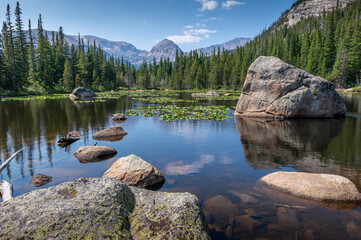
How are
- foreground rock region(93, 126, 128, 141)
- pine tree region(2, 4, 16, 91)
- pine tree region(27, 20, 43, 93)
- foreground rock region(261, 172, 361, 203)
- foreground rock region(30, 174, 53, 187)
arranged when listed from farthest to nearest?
1. pine tree region(27, 20, 43, 93)
2. pine tree region(2, 4, 16, 91)
3. foreground rock region(93, 126, 128, 141)
4. foreground rock region(30, 174, 53, 187)
5. foreground rock region(261, 172, 361, 203)

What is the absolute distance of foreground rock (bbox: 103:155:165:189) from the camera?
6.47 m

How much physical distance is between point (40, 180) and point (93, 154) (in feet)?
8.11

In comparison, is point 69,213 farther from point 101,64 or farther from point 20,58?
point 101,64

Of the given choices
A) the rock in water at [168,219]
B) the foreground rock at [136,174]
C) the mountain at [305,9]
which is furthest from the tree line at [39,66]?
the mountain at [305,9]

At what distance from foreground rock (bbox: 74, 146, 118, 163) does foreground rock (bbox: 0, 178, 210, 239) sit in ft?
16.9

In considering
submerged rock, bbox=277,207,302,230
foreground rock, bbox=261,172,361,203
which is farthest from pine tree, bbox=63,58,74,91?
submerged rock, bbox=277,207,302,230

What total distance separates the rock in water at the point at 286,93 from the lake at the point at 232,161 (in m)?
1.59

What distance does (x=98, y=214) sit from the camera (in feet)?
11.1

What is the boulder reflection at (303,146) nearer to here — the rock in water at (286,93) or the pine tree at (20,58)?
the rock in water at (286,93)

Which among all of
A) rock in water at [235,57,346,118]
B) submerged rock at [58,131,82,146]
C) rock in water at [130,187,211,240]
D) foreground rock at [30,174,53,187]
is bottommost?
foreground rock at [30,174,53,187]

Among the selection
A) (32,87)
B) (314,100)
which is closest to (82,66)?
(32,87)

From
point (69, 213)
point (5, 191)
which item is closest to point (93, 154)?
point (5, 191)

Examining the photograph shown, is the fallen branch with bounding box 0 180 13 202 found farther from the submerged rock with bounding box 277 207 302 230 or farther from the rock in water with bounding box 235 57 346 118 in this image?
the rock in water with bounding box 235 57 346 118

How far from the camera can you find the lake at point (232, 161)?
16.0 ft
